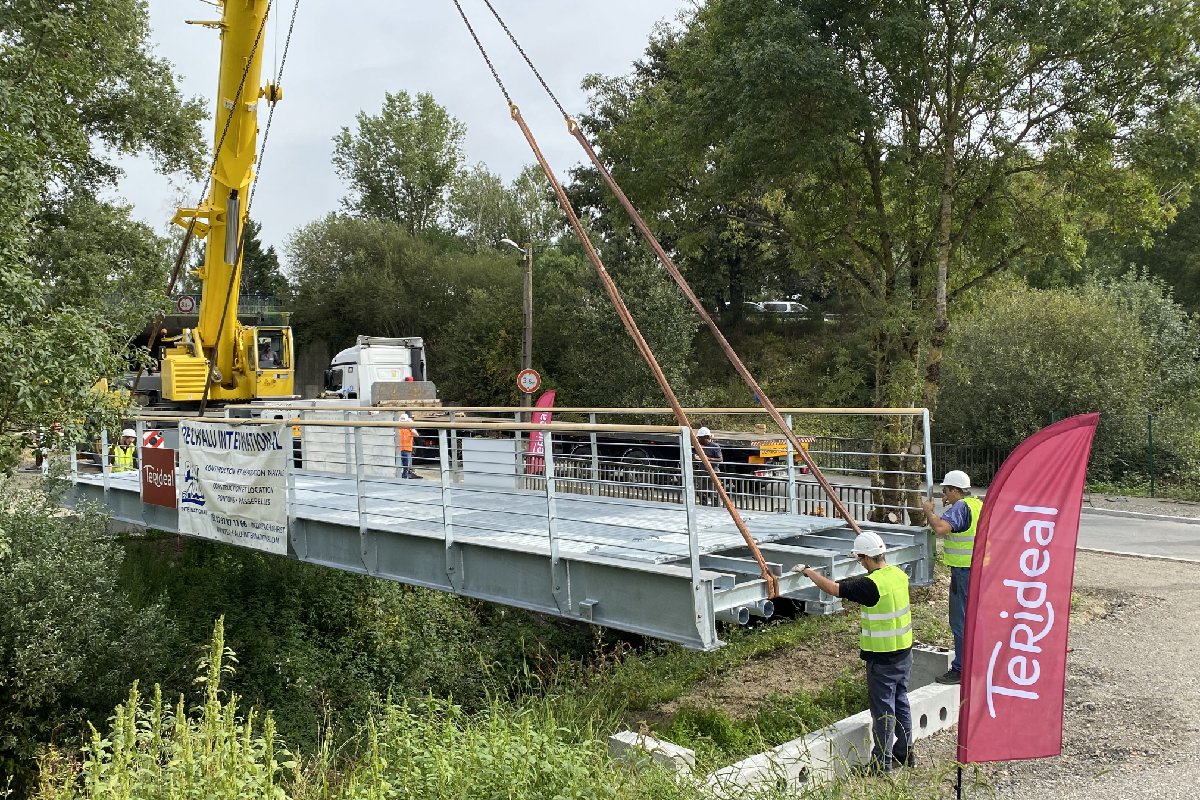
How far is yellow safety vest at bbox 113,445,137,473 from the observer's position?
1582 centimetres

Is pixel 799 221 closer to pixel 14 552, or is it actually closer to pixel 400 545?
pixel 400 545

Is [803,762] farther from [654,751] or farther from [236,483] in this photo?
[236,483]

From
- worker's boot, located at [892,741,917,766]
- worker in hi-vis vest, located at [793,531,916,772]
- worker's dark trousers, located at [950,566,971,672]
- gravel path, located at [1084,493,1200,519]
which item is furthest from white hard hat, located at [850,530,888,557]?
gravel path, located at [1084,493,1200,519]

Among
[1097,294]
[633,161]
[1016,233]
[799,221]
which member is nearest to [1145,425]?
[1097,294]

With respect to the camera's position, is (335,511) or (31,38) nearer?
(335,511)

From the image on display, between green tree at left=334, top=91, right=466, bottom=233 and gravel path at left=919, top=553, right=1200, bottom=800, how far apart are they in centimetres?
4964

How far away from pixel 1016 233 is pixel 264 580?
43.1ft

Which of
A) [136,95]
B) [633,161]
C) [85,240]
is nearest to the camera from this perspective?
[633,161]

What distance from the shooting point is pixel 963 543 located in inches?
334

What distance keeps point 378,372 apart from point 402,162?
30270 millimetres

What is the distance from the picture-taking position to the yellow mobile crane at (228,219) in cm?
1252

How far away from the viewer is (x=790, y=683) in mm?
10266

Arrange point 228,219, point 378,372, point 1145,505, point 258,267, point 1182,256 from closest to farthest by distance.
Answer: point 228,219, point 1145,505, point 378,372, point 1182,256, point 258,267

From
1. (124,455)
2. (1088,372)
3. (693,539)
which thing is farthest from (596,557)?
(1088,372)
